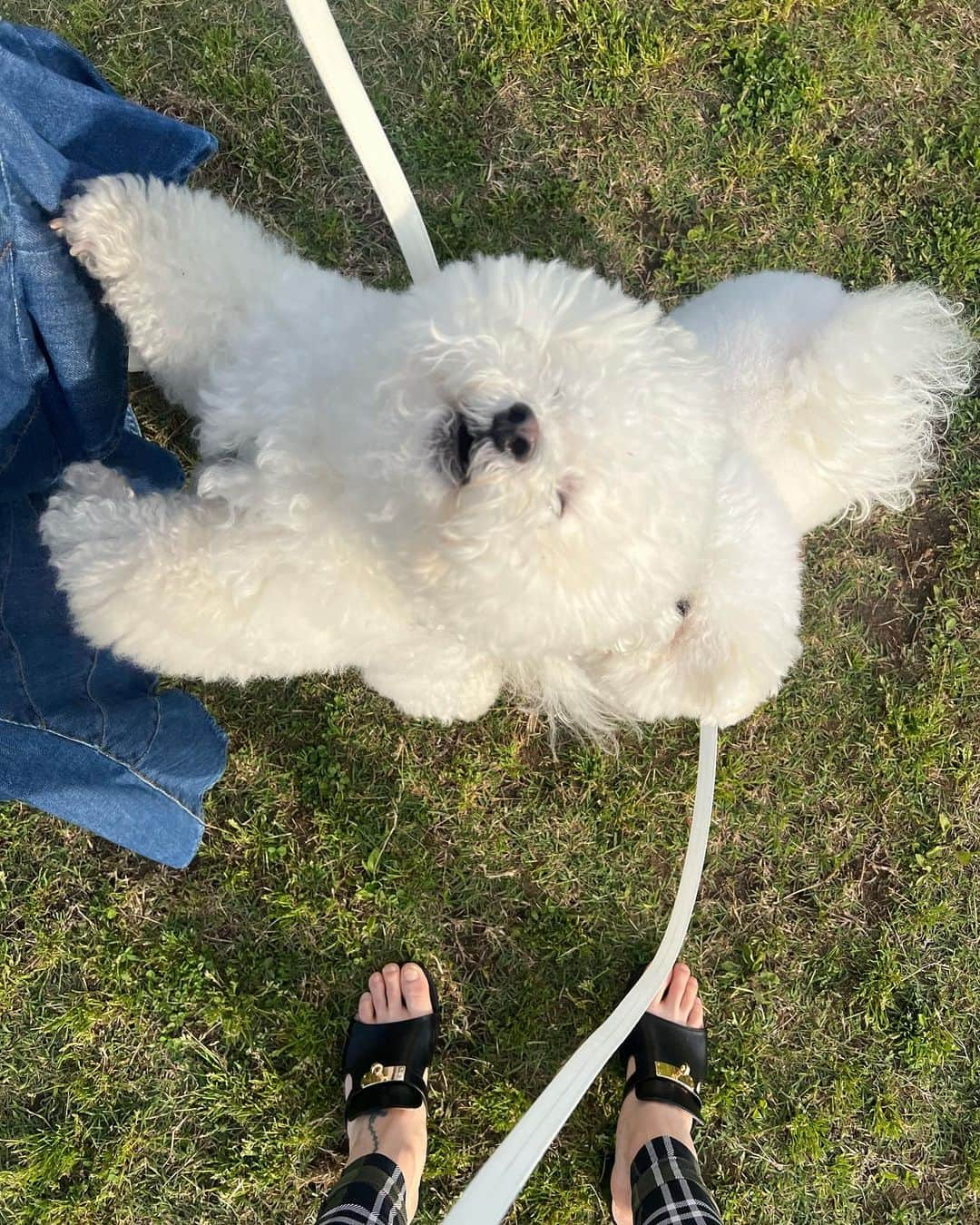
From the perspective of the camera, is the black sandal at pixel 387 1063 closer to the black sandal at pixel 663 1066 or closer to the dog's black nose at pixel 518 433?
the black sandal at pixel 663 1066

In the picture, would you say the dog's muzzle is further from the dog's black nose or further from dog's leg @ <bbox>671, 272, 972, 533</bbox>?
dog's leg @ <bbox>671, 272, 972, 533</bbox>

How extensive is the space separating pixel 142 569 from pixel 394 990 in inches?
57.9

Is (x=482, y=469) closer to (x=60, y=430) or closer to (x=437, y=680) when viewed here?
(x=437, y=680)

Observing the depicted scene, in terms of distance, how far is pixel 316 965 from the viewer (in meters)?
2.40

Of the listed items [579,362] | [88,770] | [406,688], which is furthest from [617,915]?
[579,362]

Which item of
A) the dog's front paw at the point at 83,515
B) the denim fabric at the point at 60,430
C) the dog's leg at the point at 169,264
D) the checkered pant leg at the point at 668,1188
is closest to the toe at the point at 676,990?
the checkered pant leg at the point at 668,1188

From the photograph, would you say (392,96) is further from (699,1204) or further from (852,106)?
(699,1204)

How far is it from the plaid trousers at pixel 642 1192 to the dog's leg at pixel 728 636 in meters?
1.39

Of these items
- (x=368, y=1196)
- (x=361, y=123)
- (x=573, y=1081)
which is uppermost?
(x=361, y=123)

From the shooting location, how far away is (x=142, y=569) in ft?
5.26

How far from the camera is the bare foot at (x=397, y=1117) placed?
88.4 inches

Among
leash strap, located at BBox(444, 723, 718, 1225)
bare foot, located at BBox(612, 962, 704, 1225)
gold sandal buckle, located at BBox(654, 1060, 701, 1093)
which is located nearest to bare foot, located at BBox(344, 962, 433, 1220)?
leash strap, located at BBox(444, 723, 718, 1225)

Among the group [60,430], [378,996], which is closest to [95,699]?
[60,430]

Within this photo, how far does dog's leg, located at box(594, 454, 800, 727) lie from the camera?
1.67 m
